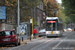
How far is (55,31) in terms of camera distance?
38781 mm

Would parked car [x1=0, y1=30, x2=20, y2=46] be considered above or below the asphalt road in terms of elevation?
above

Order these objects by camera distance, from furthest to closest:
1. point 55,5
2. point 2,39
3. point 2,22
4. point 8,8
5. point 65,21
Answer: point 65,21, point 55,5, point 2,22, point 8,8, point 2,39

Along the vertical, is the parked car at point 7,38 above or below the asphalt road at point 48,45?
above

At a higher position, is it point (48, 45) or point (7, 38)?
point (7, 38)

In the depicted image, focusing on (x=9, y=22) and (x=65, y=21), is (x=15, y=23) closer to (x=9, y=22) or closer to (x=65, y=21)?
(x=9, y=22)

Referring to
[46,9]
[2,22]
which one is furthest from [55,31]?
[46,9]

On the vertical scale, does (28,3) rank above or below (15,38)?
above

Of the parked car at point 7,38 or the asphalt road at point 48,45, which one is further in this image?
the parked car at point 7,38

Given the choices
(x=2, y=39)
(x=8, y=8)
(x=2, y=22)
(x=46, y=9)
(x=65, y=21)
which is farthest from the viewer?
(x=65, y=21)

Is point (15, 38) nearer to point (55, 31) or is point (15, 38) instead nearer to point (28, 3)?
point (28, 3)

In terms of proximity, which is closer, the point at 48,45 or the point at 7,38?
the point at 7,38

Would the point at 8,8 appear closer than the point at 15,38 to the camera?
No

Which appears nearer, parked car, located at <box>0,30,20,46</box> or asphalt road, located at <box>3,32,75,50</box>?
asphalt road, located at <box>3,32,75,50</box>

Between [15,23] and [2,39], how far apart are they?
19482mm
